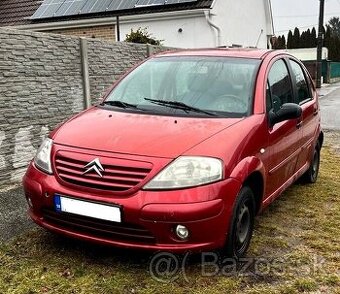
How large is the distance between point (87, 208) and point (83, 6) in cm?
1596

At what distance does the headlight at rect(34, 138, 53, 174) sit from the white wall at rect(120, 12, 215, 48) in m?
13.2

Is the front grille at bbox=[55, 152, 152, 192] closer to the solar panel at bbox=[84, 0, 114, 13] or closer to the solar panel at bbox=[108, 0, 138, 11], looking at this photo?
the solar panel at bbox=[108, 0, 138, 11]

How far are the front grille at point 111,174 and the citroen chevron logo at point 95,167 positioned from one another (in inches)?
0.8

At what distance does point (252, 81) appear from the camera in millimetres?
4176

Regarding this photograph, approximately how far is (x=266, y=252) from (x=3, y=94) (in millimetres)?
3531

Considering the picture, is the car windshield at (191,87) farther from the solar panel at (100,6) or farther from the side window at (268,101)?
the solar panel at (100,6)

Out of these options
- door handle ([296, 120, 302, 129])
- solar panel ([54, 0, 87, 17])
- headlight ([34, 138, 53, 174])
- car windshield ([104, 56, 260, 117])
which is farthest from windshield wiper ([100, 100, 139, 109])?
solar panel ([54, 0, 87, 17])

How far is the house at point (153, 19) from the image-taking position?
53.3 ft

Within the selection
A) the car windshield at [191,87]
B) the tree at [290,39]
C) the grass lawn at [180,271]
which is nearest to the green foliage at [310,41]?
the tree at [290,39]

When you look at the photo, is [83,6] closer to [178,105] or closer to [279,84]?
[279,84]

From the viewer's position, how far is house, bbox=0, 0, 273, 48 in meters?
16.2

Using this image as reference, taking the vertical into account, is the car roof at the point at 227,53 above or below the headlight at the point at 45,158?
above

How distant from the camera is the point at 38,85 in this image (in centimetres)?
611

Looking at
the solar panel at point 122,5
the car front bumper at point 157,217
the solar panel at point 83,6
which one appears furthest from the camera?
the solar panel at point 122,5
